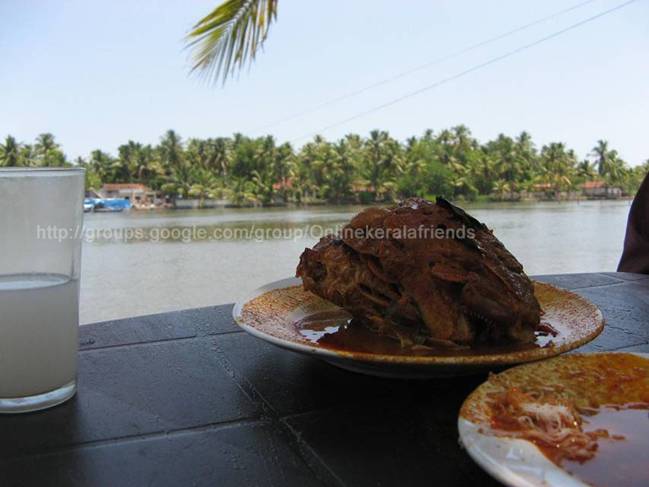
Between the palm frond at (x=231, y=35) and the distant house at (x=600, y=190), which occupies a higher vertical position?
the palm frond at (x=231, y=35)

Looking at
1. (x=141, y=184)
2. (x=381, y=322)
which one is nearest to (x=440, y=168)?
(x=141, y=184)

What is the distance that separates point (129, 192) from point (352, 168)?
53.1 ft

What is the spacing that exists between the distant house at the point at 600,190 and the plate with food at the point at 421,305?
158ft

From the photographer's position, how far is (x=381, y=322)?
2.56 feet

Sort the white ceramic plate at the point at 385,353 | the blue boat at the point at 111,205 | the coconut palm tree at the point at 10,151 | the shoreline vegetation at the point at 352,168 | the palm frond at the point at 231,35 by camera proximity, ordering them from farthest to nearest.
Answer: the blue boat at the point at 111,205 → the shoreline vegetation at the point at 352,168 → the coconut palm tree at the point at 10,151 → the palm frond at the point at 231,35 → the white ceramic plate at the point at 385,353

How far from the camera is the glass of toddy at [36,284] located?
64 cm

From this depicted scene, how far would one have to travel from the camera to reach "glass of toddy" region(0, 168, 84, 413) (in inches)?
25.1

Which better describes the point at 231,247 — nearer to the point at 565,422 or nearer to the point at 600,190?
the point at 565,422

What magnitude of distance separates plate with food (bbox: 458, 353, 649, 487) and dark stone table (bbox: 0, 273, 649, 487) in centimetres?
5

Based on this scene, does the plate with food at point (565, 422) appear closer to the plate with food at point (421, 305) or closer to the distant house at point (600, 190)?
the plate with food at point (421, 305)

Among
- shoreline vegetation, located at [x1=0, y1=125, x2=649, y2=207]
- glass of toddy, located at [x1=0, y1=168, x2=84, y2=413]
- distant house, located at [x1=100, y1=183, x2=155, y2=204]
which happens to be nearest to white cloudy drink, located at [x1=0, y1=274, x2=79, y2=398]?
glass of toddy, located at [x1=0, y1=168, x2=84, y2=413]

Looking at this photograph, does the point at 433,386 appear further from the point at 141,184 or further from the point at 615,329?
the point at 141,184

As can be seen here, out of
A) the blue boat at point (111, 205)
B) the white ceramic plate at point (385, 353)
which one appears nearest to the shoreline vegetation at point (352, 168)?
the blue boat at point (111, 205)

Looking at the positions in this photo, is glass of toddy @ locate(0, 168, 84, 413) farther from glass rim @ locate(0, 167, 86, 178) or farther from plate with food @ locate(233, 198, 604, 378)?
plate with food @ locate(233, 198, 604, 378)
